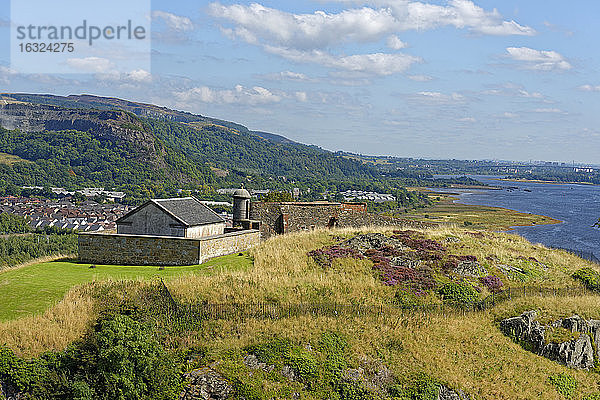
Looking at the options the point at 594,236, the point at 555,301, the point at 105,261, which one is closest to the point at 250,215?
the point at 105,261

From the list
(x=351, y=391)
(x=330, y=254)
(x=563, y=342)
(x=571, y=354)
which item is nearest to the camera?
(x=351, y=391)

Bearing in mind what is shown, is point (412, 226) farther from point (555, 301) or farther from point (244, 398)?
point (244, 398)

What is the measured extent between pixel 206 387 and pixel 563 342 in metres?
13.4

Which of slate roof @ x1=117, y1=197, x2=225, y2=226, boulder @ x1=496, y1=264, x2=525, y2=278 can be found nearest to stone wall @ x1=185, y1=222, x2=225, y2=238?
slate roof @ x1=117, y1=197, x2=225, y2=226

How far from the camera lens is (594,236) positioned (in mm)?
89625

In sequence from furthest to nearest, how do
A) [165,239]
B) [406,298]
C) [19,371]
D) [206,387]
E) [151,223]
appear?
[151,223] → [165,239] → [406,298] → [206,387] → [19,371]

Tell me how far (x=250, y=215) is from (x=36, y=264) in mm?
12612

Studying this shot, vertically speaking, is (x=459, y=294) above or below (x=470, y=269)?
below

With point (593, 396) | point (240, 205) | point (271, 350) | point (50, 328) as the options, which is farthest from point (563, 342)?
point (240, 205)

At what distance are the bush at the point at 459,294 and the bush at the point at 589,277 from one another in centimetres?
685

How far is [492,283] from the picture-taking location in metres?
24.0

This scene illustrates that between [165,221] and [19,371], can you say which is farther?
[165,221]

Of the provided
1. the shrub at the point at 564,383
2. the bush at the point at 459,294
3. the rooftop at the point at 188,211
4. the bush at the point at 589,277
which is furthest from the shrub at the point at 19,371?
the bush at the point at 589,277

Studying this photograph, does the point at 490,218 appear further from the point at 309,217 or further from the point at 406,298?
the point at 406,298
